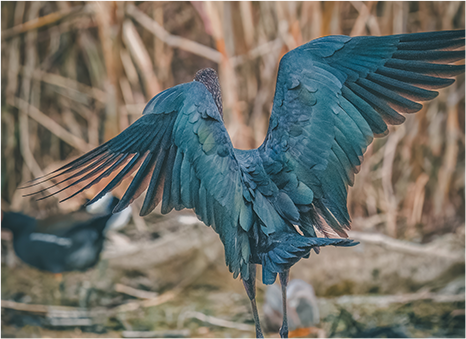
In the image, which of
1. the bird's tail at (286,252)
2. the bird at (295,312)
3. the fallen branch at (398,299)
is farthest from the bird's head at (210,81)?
the fallen branch at (398,299)

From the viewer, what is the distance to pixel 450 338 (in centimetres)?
235

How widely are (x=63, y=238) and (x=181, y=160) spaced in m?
1.71

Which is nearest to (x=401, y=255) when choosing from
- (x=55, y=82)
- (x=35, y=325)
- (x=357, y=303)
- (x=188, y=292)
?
(x=357, y=303)

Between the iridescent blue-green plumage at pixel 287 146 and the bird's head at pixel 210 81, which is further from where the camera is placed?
the bird's head at pixel 210 81

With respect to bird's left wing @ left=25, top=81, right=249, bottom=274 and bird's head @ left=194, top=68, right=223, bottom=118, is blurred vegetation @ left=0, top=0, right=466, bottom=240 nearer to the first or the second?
bird's head @ left=194, top=68, right=223, bottom=118

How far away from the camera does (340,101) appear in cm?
140

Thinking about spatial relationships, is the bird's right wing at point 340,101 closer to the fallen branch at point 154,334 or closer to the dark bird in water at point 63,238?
the fallen branch at point 154,334

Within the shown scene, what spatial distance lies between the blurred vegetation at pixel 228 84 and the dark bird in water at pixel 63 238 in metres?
0.58

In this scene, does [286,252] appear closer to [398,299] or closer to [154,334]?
[154,334]

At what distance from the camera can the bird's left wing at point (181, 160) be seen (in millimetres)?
1284

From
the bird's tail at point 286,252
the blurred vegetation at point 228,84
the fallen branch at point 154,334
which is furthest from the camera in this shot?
the blurred vegetation at point 228,84

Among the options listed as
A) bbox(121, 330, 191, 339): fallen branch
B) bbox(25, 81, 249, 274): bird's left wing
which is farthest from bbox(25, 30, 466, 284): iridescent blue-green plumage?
bbox(121, 330, 191, 339): fallen branch

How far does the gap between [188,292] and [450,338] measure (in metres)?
1.50

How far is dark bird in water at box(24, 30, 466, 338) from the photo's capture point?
130 cm
